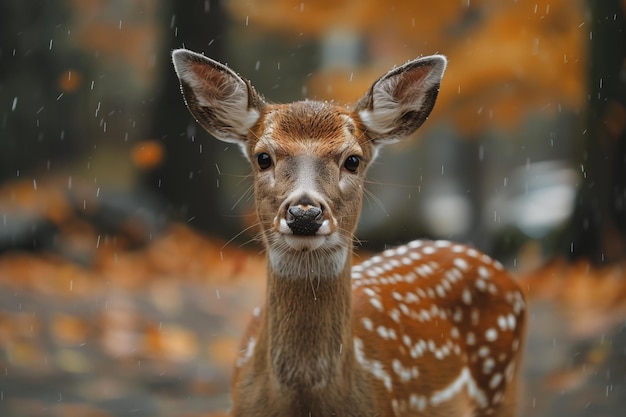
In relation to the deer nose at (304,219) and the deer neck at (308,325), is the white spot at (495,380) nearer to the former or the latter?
the deer neck at (308,325)

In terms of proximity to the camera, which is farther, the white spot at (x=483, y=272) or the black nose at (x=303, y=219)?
the white spot at (x=483, y=272)

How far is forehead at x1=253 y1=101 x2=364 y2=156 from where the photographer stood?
11.6 feet

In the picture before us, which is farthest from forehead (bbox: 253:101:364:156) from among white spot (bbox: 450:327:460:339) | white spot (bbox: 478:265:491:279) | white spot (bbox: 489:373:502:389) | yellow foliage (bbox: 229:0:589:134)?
yellow foliage (bbox: 229:0:589:134)

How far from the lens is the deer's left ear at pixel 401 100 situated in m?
3.79

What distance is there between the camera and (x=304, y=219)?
3.15 meters

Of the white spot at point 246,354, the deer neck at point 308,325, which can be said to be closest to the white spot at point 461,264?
the white spot at point 246,354

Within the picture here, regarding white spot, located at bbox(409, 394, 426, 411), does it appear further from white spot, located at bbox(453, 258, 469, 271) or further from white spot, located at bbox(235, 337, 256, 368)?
white spot, located at bbox(453, 258, 469, 271)

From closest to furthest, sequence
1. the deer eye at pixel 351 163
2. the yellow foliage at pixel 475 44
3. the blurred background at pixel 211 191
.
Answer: the deer eye at pixel 351 163, the blurred background at pixel 211 191, the yellow foliage at pixel 475 44

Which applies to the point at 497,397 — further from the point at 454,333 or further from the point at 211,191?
the point at 211,191

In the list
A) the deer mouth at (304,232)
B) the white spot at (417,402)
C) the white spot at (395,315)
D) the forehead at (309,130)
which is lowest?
the white spot at (417,402)

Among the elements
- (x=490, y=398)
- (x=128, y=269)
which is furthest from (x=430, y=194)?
(x=490, y=398)

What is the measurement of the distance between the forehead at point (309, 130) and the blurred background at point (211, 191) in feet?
9.02

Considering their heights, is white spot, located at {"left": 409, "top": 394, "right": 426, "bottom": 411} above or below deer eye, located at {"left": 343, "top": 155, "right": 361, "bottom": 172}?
below

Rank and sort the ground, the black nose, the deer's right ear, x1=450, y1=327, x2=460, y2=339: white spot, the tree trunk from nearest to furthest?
the black nose → the deer's right ear → x1=450, y1=327, x2=460, y2=339: white spot → the ground → the tree trunk
